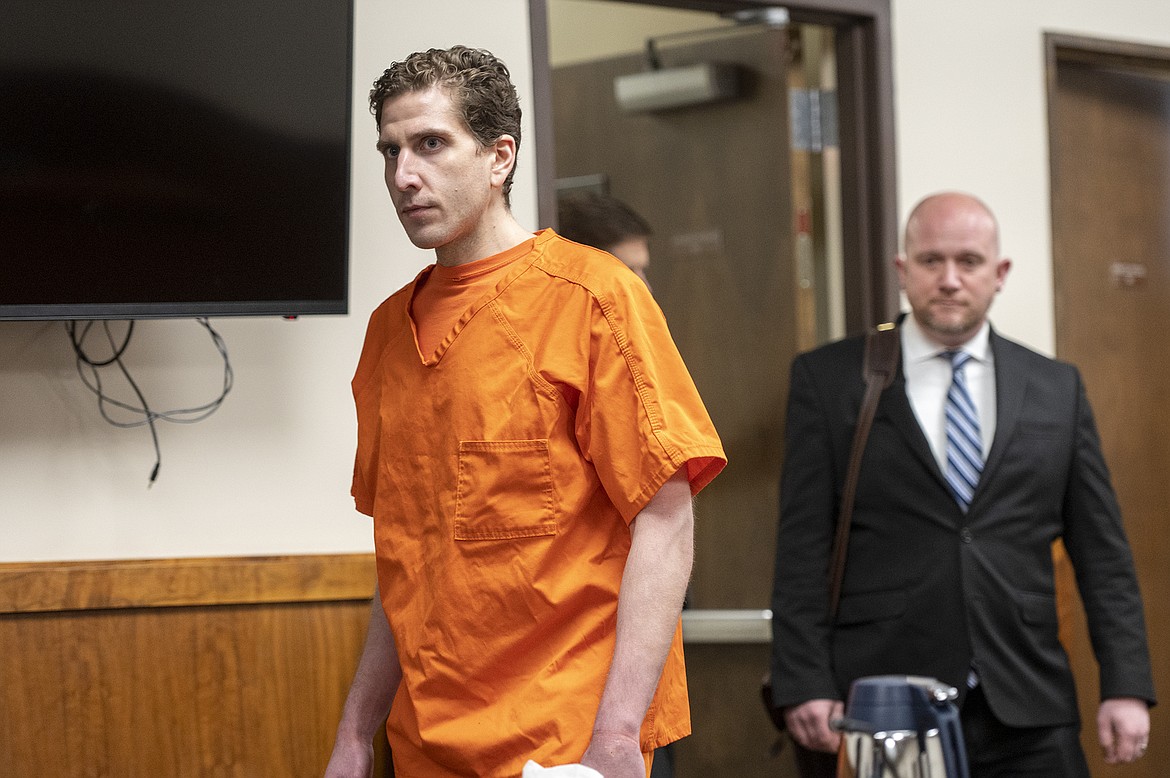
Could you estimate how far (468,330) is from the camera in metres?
1.66

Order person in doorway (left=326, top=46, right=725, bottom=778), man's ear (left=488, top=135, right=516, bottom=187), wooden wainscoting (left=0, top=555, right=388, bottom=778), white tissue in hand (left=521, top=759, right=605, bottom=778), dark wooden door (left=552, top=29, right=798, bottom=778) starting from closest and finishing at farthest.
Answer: white tissue in hand (left=521, top=759, right=605, bottom=778) < person in doorway (left=326, top=46, right=725, bottom=778) < man's ear (left=488, top=135, right=516, bottom=187) < wooden wainscoting (left=0, top=555, right=388, bottom=778) < dark wooden door (left=552, top=29, right=798, bottom=778)

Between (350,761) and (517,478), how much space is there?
472 mm

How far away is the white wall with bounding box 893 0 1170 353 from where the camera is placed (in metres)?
3.36

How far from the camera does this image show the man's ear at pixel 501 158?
1.68m

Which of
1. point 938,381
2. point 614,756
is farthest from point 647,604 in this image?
point 938,381

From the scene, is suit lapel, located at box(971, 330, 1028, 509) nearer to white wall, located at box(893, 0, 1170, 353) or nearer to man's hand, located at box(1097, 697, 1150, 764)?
man's hand, located at box(1097, 697, 1150, 764)

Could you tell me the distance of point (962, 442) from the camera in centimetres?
262

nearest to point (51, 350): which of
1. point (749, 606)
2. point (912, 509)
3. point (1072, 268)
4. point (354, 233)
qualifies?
point (354, 233)

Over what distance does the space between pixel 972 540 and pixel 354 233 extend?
1328mm

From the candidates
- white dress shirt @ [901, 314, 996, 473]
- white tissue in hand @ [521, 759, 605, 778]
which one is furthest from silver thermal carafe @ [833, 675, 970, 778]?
white dress shirt @ [901, 314, 996, 473]

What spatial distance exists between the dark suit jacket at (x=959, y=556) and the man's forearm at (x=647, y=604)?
3.65ft

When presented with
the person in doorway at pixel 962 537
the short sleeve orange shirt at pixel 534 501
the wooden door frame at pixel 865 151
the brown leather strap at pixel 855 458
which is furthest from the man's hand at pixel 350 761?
the wooden door frame at pixel 865 151

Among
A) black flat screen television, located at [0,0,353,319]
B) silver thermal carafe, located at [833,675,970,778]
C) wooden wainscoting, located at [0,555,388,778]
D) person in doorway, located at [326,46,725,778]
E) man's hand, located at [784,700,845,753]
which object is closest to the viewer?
silver thermal carafe, located at [833,675,970,778]

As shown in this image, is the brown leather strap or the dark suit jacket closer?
the dark suit jacket
